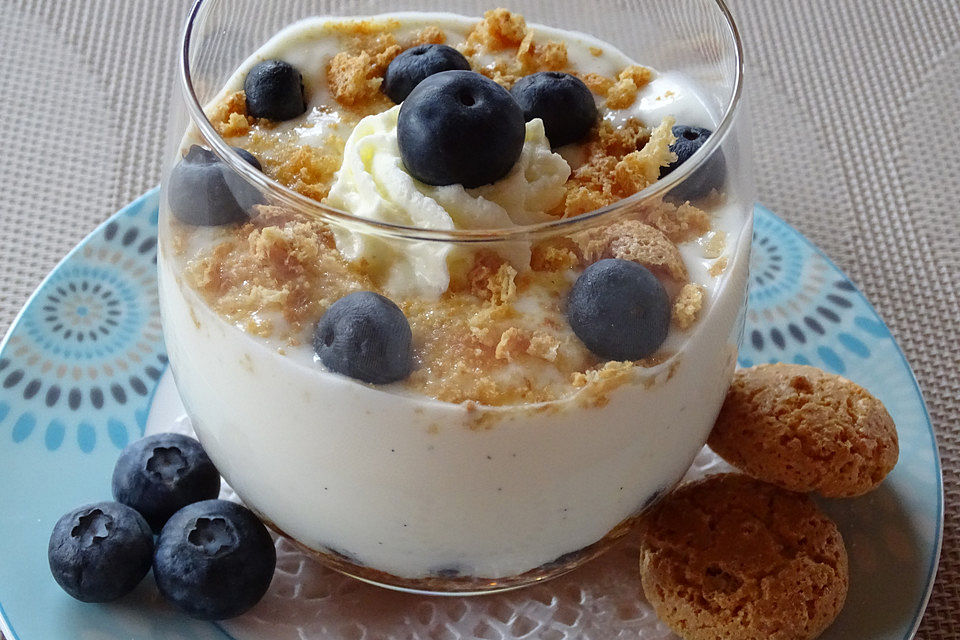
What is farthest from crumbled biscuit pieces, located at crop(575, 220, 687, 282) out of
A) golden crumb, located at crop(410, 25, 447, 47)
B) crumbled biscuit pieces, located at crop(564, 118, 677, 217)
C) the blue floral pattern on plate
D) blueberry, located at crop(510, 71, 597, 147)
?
the blue floral pattern on plate

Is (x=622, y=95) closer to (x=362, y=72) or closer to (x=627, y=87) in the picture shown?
(x=627, y=87)

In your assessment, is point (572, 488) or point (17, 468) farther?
point (17, 468)

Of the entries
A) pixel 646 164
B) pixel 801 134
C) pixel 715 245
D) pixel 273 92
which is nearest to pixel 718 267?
pixel 715 245

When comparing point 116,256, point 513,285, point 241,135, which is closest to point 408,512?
point 513,285

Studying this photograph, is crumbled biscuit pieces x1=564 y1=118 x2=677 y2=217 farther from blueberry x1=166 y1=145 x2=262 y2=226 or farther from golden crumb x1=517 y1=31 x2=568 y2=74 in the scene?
blueberry x1=166 y1=145 x2=262 y2=226

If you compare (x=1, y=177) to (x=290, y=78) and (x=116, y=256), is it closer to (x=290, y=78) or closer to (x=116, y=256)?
(x=116, y=256)

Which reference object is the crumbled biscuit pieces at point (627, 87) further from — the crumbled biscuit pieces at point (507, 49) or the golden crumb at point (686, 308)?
the golden crumb at point (686, 308)
